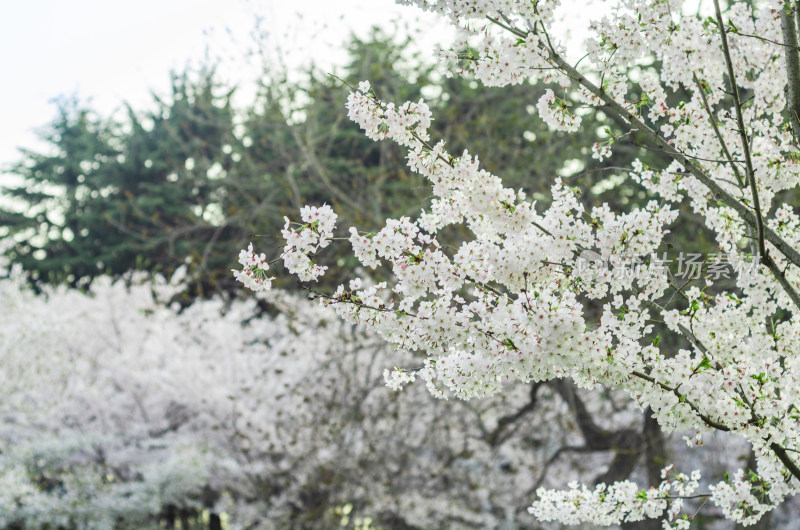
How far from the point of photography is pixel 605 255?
2.30 metres

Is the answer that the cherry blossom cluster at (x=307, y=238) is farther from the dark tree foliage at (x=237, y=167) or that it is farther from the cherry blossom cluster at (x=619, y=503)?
the dark tree foliage at (x=237, y=167)

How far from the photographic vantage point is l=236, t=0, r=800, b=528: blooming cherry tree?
2133 millimetres

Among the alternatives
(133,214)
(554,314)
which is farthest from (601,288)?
(133,214)

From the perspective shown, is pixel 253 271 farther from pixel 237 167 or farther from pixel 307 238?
pixel 237 167

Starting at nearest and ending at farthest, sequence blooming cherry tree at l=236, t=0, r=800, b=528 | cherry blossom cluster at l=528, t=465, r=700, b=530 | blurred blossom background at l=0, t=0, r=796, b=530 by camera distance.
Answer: blooming cherry tree at l=236, t=0, r=800, b=528
cherry blossom cluster at l=528, t=465, r=700, b=530
blurred blossom background at l=0, t=0, r=796, b=530

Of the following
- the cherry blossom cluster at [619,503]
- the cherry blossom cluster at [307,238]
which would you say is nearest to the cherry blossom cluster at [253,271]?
the cherry blossom cluster at [307,238]

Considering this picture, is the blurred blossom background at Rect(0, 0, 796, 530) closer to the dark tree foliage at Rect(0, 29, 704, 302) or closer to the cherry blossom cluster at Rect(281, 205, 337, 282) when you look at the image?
the dark tree foliage at Rect(0, 29, 704, 302)

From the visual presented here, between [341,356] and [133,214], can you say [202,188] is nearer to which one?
[133,214]

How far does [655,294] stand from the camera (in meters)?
2.41

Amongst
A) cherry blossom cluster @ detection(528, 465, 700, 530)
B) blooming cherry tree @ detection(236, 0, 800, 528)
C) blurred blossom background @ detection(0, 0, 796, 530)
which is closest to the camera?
blooming cherry tree @ detection(236, 0, 800, 528)

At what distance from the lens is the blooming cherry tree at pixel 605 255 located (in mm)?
2133

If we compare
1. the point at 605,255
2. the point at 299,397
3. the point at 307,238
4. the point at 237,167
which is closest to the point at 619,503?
the point at 605,255

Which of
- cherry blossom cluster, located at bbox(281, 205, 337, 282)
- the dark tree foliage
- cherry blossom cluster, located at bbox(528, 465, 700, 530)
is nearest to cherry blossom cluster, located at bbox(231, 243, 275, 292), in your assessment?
cherry blossom cluster, located at bbox(281, 205, 337, 282)

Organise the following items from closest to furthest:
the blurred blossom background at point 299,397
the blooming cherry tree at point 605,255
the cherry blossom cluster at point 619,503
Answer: the blooming cherry tree at point 605,255
the cherry blossom cluster at point 619,503
the blurred blossom background at point 299,397
